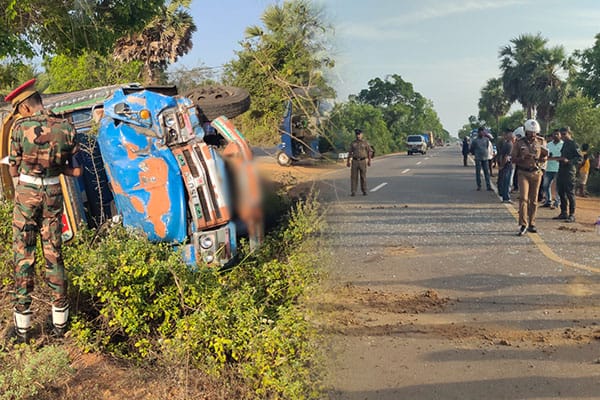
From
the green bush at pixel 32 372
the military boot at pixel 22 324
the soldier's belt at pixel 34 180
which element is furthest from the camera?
the soldier's belt at pixel 34 180

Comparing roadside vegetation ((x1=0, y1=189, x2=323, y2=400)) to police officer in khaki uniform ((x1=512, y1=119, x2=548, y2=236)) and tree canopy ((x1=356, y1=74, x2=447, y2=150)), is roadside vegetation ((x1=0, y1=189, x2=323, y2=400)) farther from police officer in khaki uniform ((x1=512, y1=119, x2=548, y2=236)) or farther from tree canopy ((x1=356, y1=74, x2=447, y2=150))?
police officer in khaki uniform ((x1=512, y1=119, x2=548, y2=236))

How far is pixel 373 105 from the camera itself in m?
7.30

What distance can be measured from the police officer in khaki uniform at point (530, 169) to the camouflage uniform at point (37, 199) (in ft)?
20.6

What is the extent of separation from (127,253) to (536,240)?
18.9 feet

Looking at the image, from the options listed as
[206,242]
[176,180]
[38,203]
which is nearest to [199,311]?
[206,242]

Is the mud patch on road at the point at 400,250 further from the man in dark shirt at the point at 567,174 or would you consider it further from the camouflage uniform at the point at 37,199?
the camouflage uniform at the point at 37,199

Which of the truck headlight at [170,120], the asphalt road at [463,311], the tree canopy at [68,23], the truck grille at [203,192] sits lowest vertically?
the asphalt road at [463,311]

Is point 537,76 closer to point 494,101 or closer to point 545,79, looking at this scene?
point 545,79

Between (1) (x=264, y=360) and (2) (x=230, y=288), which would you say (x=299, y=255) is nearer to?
(2) (x=230, y=288)

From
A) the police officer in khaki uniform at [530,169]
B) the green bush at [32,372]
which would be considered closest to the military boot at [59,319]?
the green bush at [32,372]

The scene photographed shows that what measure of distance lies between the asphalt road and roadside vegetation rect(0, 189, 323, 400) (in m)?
0.41

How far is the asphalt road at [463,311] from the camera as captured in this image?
3.38 m

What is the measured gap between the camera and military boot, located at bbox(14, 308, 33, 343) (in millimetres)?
3770

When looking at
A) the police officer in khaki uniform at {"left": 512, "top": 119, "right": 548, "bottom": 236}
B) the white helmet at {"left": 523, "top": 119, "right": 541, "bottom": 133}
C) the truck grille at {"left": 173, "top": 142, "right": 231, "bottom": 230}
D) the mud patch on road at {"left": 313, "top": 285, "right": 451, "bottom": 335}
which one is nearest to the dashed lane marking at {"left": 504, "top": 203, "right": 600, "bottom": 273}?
the police officer in khaki uniform at {"left": 512, "top": 119, "right": 548, "bottom": 236}
